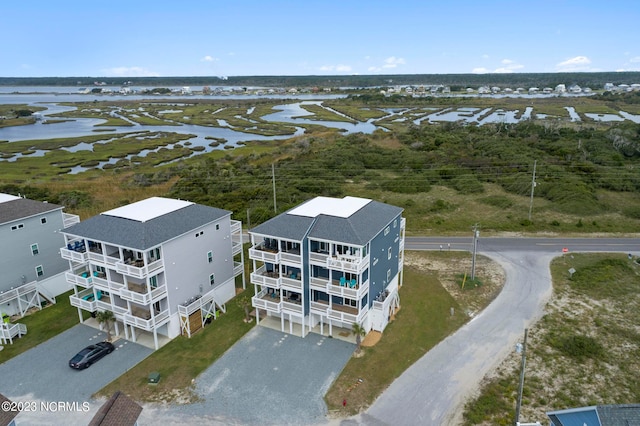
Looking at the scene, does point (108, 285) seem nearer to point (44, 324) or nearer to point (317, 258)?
point (44, 324)

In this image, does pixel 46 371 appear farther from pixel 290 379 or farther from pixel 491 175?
pixel 491 175

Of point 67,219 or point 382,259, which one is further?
point 67,219

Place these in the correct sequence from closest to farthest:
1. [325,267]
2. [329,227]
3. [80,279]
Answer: [325,267] < [329,227] < [80,279]

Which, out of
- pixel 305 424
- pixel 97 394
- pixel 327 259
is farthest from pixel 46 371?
pixel 327 259

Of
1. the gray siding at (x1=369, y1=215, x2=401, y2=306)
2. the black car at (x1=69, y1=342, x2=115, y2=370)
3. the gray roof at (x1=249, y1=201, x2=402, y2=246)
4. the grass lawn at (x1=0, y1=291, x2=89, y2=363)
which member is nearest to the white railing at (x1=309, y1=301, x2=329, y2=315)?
the gray siding at (x1=369, y1=215, x2=401, y2=306)

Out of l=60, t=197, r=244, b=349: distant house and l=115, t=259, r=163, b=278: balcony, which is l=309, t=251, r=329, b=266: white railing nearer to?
l=60, t=197, r=244, b=349: distant house

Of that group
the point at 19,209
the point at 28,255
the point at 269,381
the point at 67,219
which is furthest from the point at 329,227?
the point at 19,209

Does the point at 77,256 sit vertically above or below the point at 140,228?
below
